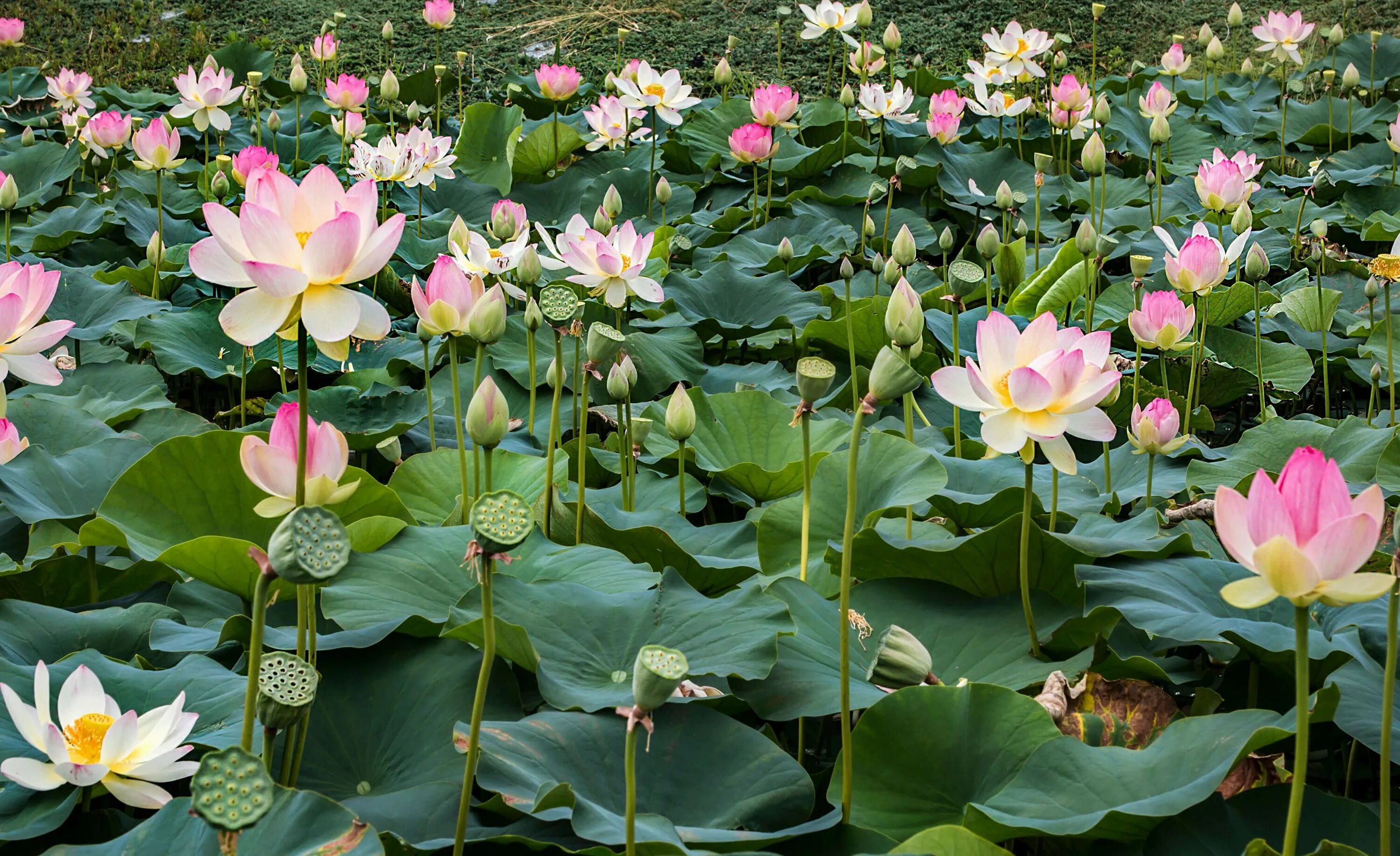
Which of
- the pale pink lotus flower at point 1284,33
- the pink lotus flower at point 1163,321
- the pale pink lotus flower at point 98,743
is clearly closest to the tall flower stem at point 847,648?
the pale pink lotus flower at point 98,743

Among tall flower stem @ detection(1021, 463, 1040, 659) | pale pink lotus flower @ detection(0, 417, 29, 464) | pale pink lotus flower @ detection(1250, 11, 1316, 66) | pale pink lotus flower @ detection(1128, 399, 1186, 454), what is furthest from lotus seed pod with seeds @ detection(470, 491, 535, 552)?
pale pink lotus flower @ detection(1250, 11, 1316, 66)

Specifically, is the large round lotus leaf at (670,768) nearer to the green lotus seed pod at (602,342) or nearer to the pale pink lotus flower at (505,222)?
the green lotus seed pod at (602,342)

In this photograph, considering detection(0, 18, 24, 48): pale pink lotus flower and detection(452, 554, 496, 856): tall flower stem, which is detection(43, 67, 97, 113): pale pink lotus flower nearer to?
detection(0, 18, 24, 48): pale pink lotus flower

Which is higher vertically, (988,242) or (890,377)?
(890,377)

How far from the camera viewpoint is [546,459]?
1625 millimetres

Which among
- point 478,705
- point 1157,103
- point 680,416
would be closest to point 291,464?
point 478,705

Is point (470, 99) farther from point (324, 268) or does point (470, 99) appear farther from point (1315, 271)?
point (324, 268)

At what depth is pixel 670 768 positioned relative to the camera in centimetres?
97

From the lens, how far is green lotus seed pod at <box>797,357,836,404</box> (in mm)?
1017

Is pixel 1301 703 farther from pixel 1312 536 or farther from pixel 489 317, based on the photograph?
pixel 489 317

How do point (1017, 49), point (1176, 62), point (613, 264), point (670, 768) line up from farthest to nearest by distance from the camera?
point (1176, 62) < point (1017, 49) < point (613, 264) < point (670, 768)

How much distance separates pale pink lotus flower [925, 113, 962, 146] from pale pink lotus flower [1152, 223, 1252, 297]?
4.53 feet

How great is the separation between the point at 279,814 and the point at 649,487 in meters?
0.99

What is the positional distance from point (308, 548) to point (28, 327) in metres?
0.71
